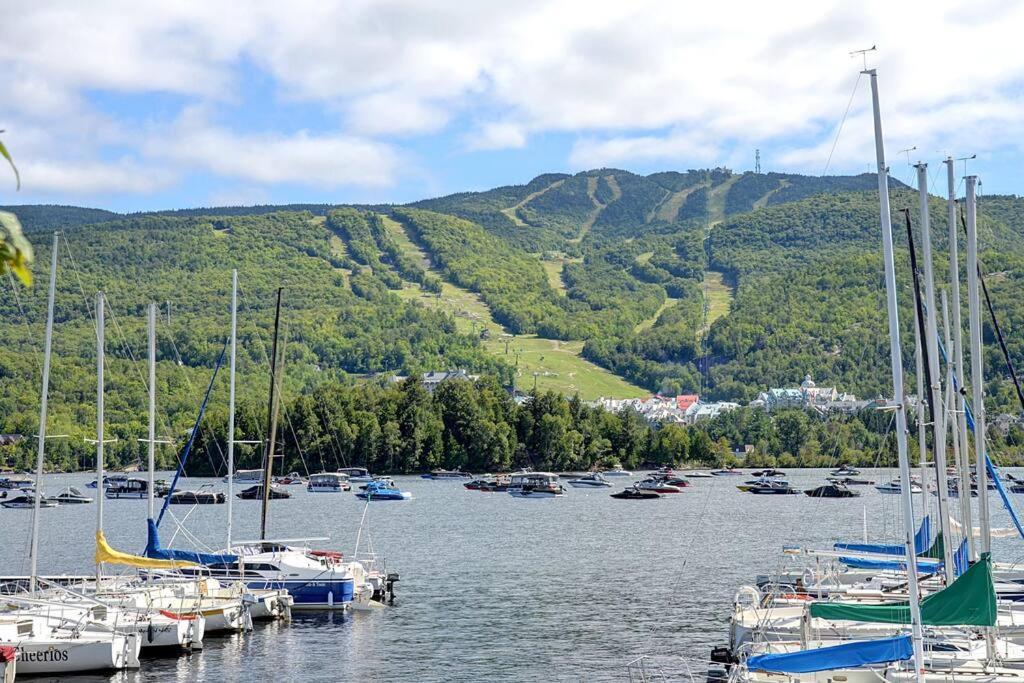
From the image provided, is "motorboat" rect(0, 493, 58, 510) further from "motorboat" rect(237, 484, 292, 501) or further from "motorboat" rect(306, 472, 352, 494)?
"motorboat" rect(306, 472, 352, 494)

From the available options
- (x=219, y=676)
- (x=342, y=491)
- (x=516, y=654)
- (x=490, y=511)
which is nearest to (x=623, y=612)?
(x=516, y=654)

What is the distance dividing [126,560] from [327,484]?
391ft

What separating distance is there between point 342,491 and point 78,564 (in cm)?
9012

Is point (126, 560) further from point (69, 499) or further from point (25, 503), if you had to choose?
point (69, 499)

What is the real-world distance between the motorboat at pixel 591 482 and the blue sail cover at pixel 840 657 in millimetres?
148108

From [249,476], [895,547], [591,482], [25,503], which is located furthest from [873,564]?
[249,476]

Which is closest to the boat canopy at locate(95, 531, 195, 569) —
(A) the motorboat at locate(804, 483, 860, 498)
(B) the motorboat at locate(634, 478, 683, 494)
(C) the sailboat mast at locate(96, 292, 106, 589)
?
(C) the sailboat mast at locate(96, 292, 106, 589)

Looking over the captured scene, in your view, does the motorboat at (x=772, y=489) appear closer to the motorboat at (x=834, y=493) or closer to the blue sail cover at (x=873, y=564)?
the motorboat at (x=834, y=493)

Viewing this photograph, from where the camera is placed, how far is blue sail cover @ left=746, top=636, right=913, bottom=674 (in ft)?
93.7

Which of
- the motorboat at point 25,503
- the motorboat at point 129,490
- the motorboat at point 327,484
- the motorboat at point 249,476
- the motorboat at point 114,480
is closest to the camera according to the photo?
the motorboat at point 25,503

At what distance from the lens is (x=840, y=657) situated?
95.7ft

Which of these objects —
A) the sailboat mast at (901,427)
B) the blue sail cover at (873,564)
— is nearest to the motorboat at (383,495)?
the blue sail cover at (873,564)

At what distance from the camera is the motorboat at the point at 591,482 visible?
17900cm

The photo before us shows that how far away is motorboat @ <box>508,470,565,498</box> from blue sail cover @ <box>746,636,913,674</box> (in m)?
128
